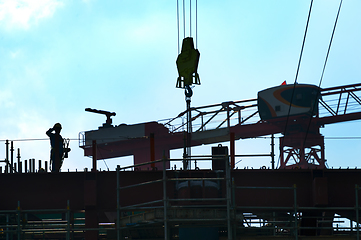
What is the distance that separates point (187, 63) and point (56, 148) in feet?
35.9

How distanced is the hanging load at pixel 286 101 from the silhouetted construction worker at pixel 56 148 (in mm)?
25502

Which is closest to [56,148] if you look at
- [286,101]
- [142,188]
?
[142,188]

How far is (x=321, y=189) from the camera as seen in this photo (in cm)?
2339

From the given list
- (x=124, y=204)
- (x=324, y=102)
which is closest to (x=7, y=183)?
(x=124, y=204)

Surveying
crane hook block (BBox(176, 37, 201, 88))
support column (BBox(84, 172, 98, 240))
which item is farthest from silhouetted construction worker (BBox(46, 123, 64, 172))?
crane hook block (BBox(176, 37, 201, 88))

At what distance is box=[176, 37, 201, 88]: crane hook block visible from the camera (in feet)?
108

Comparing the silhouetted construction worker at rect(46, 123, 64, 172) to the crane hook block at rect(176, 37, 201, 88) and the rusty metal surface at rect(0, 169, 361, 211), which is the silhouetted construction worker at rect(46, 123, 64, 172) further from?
the crane hook block at rect(176, 37, 201, 88)

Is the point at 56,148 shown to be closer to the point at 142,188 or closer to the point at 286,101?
the point at 142,188

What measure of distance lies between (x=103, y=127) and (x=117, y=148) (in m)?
2.17

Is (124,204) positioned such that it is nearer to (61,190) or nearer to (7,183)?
(61,190)

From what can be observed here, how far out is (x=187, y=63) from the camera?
33.6 meters

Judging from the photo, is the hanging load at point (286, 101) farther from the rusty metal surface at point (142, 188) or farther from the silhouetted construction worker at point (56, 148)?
the silhouetted construction worker at point (56, 148)

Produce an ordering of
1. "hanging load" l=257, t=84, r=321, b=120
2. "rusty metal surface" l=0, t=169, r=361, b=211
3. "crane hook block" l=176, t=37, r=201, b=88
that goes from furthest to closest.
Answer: "hanging load" l=257, t=84, r=321, b=120 → "crane hook block" l=176, t=37, r=201, b=88 → "rusty metal surface" l=0, t=169, r=361, b=211

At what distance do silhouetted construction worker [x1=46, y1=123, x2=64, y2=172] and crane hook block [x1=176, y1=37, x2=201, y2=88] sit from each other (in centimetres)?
884
